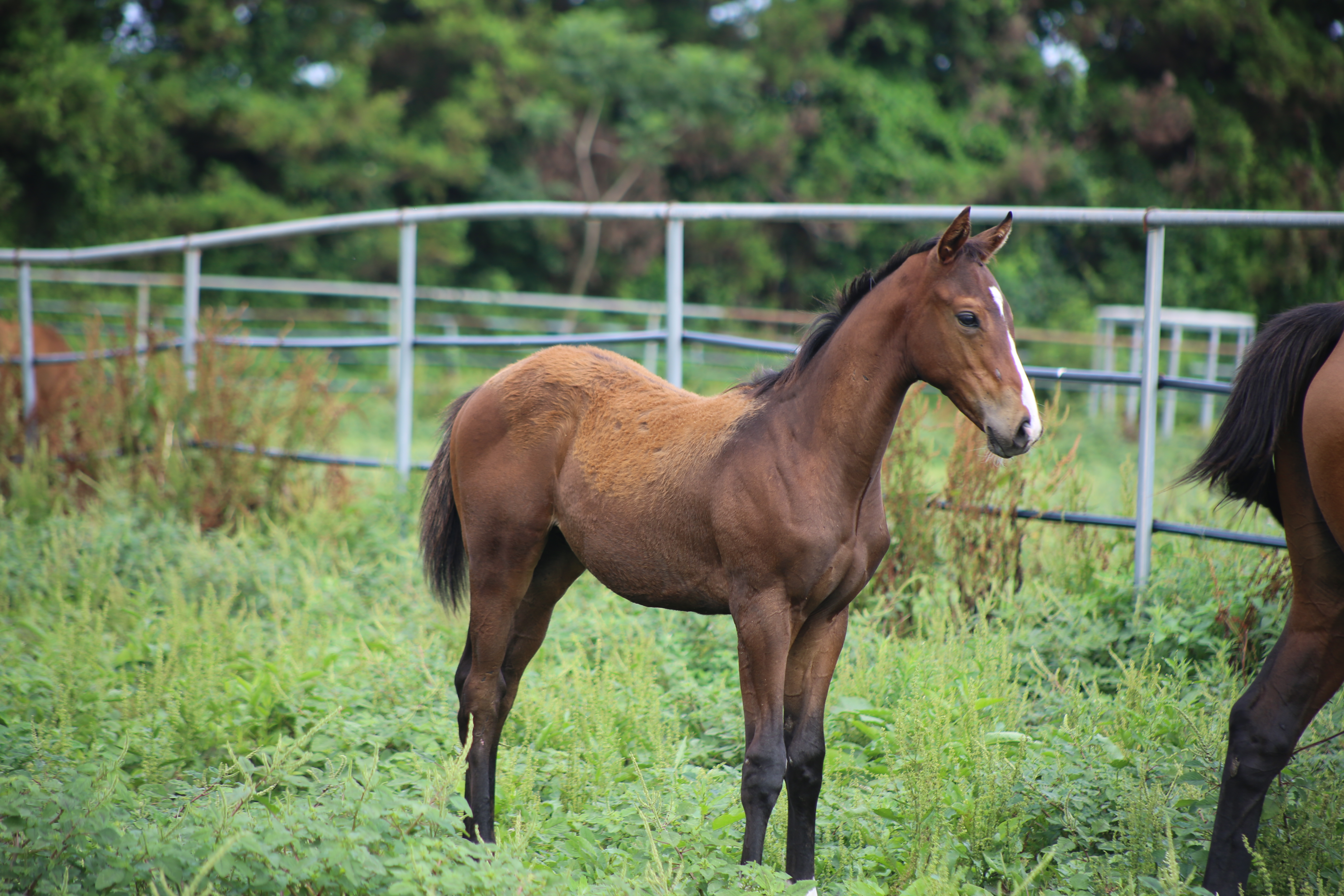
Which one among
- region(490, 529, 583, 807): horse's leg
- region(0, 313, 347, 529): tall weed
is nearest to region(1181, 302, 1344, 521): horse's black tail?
region(490, 529, 583, 807): horse's leg

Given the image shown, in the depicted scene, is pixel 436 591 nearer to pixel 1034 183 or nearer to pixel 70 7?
pixel 70 7

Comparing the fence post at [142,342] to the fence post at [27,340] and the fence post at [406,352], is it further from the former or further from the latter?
the fence post at [406,352]

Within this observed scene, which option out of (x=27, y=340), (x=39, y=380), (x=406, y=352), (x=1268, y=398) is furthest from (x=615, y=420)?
(x=39, y=380)

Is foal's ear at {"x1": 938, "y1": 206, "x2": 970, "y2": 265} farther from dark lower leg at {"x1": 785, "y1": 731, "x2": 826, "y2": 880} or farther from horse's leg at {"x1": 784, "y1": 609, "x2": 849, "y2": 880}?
dark lower leg at {"x1": 785, "y1": 731, "x2": 826, "y2": 880}

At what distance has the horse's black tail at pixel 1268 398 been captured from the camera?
8.74 ft

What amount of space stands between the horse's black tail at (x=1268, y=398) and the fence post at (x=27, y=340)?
23.9 ft

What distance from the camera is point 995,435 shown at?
7.47ft

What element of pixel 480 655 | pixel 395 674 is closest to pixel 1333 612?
pixel 480 655

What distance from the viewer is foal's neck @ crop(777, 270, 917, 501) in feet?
8.16

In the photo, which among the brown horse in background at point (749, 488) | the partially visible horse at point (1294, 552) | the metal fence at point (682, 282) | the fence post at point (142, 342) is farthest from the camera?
the fence post at point (142, 342)

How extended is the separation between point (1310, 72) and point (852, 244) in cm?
1074

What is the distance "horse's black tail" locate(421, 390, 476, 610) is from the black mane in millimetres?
1086

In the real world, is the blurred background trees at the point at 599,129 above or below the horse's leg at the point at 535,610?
above

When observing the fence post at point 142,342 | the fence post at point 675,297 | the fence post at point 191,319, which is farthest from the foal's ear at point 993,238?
the fence post at point 142,342
